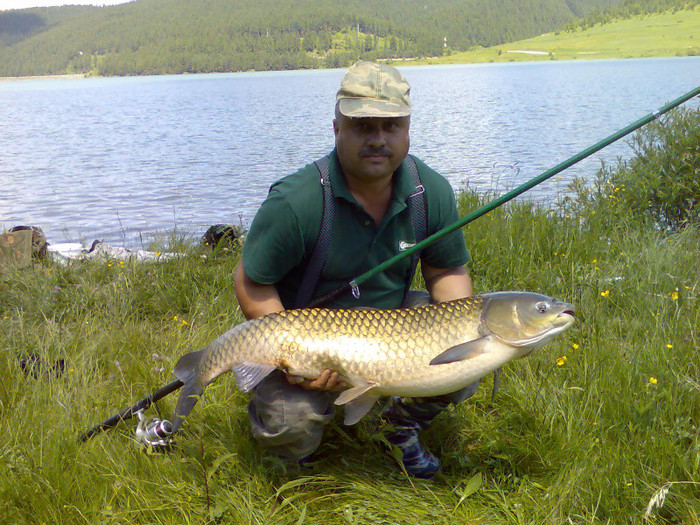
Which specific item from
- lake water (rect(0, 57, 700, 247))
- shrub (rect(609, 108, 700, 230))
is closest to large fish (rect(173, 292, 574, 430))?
shrub (rect(609, 108, 700, 230))

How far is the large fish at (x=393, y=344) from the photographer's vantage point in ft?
8.29

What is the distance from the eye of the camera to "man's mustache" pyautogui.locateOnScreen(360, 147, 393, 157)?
112 inches

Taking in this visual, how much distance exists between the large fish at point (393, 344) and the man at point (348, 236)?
0.13 metres

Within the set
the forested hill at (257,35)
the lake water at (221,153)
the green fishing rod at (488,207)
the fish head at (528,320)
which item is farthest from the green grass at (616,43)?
the fish head at (528,320)

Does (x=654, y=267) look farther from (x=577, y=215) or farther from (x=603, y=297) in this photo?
(x=577, y=215)

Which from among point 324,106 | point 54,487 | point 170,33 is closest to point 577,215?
point 54,487

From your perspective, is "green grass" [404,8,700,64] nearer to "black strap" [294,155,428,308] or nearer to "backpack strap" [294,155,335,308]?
"black strap" [294,155,428,308]

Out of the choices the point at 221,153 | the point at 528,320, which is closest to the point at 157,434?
the point at 528,320

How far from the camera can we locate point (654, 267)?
444 cm

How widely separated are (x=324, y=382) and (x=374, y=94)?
1.23 m

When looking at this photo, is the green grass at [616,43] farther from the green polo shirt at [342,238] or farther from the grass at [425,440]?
the green polo shirt at [342,238]

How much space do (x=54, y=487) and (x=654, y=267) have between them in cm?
377

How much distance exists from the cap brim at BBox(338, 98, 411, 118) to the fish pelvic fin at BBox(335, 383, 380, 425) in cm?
111

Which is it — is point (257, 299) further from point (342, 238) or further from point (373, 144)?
point (373, 144)
